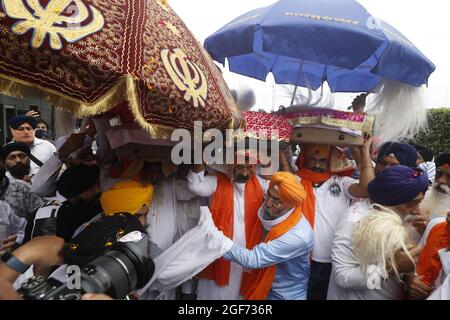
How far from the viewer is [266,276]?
2053 mm

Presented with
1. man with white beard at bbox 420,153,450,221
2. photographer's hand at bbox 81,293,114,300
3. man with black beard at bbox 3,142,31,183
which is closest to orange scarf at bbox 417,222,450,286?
man with white beard at bbox 420,153,450,221

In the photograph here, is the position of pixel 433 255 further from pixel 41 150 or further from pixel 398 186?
pixel 41 150

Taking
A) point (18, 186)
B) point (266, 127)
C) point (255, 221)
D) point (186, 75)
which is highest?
point (186, 75)

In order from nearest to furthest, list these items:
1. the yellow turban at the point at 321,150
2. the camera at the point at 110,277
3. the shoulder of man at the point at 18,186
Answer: the camera at the point at 110,277 → the yellow turban at the point at 321,150 → the shoulder of man at the point at 18,186

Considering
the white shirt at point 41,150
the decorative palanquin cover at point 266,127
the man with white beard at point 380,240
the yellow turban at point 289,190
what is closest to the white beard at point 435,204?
the man with white beard at point 380,240

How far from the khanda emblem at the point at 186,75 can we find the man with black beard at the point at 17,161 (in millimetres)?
2394

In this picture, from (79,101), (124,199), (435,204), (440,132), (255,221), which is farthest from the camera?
(440,132)

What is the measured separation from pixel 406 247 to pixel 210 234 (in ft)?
3.28

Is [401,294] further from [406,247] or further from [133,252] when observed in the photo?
[133,252]

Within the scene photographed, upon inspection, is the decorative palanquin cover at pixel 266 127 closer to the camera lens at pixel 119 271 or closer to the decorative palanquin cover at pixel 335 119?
the decorative palanquin cover at pixel 335 119

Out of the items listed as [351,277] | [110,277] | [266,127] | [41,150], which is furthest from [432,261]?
[41,150]

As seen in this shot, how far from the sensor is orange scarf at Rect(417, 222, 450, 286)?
153 cm

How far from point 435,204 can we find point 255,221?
44.8 inches

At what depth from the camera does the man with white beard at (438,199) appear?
2.06 meters
